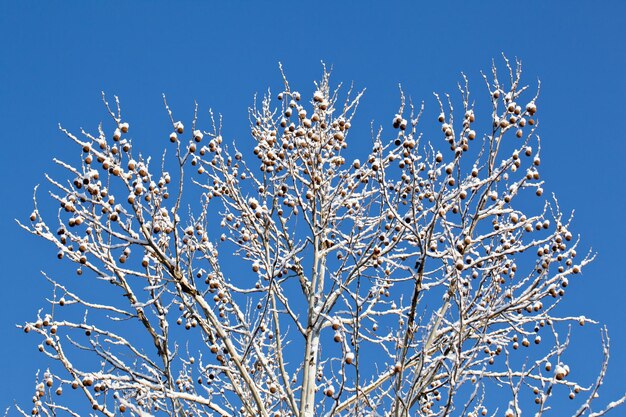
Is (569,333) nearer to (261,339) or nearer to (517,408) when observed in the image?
(517,408)

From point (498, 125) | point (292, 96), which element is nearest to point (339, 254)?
point (292, 96)

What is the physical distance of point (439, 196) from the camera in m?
6.90

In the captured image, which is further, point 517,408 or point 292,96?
point 292,96

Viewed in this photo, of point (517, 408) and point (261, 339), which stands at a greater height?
point (261, 339)

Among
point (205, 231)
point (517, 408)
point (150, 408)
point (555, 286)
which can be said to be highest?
point (205, 231)

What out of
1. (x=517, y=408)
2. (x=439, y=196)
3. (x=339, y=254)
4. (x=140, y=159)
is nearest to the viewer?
(x=517, y=408)

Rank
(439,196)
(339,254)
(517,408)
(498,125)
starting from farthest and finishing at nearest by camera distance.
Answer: (339,254), (498,125), (439,196), (517,408)

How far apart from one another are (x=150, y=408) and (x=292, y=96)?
3.91m

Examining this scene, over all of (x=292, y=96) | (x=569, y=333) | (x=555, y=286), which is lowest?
(x=569, y=333)

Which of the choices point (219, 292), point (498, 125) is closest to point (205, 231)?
point (219, 292)

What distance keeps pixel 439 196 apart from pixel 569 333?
5.20ft

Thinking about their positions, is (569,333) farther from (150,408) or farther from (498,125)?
(150,408)

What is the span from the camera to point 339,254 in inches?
371

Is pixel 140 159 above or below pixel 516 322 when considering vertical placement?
above
